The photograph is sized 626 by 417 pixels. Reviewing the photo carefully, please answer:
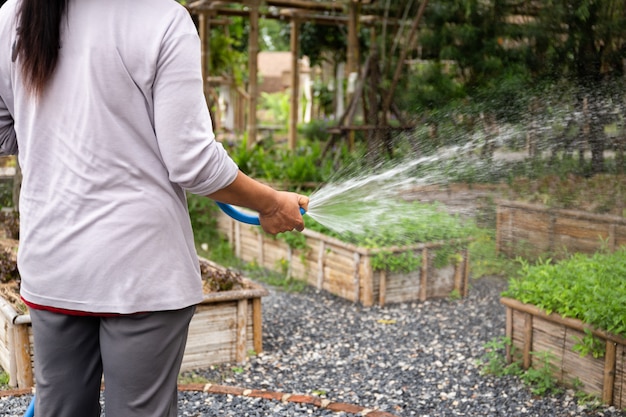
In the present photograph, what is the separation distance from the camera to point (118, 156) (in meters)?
1.55

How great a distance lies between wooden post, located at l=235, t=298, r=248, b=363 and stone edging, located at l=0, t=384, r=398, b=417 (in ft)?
2.08

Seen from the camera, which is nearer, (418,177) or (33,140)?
(33,140)

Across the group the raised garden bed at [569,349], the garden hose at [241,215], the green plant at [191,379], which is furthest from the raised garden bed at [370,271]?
the garden hose at [241,215]

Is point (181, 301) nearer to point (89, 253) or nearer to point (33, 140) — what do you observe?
point (89, 253)

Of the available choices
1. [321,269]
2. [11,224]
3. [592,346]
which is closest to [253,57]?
[321,269]

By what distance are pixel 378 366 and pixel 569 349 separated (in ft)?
3.42

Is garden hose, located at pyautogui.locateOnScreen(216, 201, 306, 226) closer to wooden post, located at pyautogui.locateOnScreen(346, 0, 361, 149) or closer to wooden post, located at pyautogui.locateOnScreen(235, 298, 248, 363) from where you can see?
wooden post, located at pyautogui.locateOnScreen(235, 298, 248, 363)

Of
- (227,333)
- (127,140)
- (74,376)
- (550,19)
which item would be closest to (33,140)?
(127,140)

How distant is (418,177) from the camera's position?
4.02 m

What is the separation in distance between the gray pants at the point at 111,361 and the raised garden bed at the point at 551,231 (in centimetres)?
409

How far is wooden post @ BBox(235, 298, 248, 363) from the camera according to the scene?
156 inches

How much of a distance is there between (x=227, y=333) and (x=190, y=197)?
10.5 ft

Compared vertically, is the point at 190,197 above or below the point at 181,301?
below

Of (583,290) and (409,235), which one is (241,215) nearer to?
(583,290)
